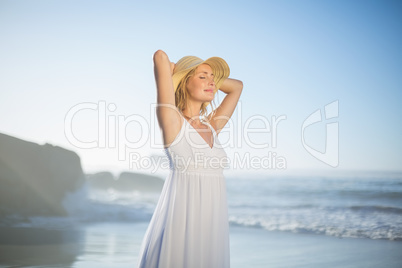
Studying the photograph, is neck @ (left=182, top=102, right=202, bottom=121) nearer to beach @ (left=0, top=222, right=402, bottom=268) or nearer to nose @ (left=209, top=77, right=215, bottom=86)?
nose @ (left=209, top=77, right=215, bottom=86)

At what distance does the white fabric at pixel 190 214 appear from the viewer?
1.61 m

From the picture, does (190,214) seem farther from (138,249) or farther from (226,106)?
(138,249)

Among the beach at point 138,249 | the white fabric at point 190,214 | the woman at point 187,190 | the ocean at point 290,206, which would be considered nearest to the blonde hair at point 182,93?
the woman at point 187,190

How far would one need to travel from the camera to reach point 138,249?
12.9 ft

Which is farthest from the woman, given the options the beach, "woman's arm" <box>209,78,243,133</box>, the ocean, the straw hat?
the ocean

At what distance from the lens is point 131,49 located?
6.02 metres

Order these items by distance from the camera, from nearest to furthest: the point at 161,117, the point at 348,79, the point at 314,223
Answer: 1. the point at 161,117
2. the point at 314,223
3. the point at 348,79

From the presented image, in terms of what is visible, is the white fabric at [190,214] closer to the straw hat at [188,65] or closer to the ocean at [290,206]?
the straw hat at [188,65]

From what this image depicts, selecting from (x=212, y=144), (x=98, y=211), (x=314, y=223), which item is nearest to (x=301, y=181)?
(x=314, y=223)

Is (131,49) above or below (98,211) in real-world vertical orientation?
above

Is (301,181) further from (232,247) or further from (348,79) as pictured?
(232,247)

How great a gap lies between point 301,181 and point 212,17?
13.2ft

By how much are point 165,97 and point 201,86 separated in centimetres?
25

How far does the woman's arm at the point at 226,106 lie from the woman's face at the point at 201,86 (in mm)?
208
